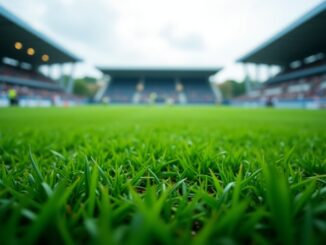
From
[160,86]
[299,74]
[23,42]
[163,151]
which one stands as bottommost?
[163,151]

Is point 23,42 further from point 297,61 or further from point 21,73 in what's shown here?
point 297,61

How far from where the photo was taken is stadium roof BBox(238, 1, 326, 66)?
16484 millimetres

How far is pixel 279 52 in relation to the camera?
25672 millimetres

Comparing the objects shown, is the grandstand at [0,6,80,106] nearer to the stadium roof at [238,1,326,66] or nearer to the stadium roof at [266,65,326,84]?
the stadium roof at [238,1,326,66]

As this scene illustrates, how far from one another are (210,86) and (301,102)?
74.6ft

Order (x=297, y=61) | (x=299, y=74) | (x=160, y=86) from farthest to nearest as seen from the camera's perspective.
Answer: (x=160, y=86) → (x=297, y=61) → (x=299, y=74)

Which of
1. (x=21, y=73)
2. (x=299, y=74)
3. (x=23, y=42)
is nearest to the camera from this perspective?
(x=23, y=42)

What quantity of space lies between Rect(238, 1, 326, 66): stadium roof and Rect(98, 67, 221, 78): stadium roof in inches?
316

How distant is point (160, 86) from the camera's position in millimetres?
41094

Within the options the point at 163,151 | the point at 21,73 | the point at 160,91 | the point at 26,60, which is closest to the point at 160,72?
A: the point at 160,91

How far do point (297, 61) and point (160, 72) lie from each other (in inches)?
960

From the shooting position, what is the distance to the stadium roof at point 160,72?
35.8 meters

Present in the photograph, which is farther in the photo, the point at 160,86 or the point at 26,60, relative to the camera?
the point at 160,86

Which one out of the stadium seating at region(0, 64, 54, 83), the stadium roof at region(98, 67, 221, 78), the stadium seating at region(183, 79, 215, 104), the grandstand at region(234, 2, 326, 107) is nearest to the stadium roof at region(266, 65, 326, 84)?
the grandstand at region(234, 2, 326, 107)
